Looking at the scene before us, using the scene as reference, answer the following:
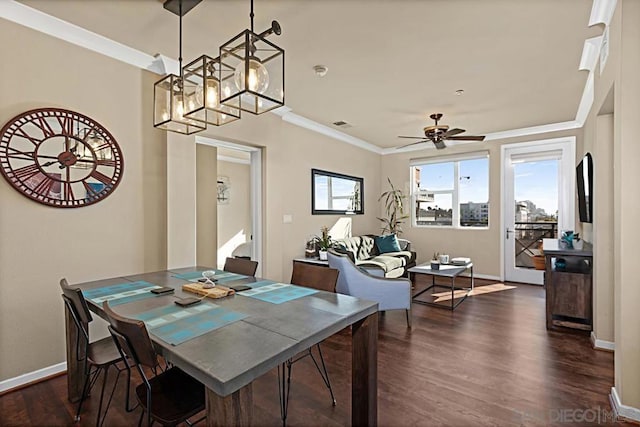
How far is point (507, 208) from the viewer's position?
5848 mm

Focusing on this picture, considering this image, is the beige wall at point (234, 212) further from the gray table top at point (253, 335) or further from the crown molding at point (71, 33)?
the gray table top at point (253, 335)

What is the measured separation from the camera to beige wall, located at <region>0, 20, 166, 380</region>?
90.9 inches

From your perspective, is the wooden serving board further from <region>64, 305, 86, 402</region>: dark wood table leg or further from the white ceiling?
the white ceiling

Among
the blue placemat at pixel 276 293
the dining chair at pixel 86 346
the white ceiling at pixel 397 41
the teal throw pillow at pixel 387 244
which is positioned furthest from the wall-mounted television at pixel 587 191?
the dining chair at pixel 86 346

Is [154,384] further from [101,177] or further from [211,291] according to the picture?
[101,177]

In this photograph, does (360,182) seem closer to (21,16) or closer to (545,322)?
(545,322)

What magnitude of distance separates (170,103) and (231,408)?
→ 1970 mm

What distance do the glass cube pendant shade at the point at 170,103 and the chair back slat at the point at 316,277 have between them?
1326 millimetres

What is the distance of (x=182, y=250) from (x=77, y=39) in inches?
79.5

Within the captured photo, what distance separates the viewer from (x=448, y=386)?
231cm

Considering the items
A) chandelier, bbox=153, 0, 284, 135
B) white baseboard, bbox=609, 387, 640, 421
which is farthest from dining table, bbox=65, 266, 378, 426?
white baseboard, bbox=609, 387, 640, 421

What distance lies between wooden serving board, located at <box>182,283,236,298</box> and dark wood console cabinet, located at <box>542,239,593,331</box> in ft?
10.7

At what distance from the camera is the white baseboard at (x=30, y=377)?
2.27m

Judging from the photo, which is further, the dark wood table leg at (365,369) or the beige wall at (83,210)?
the beige wall at (83,210)
